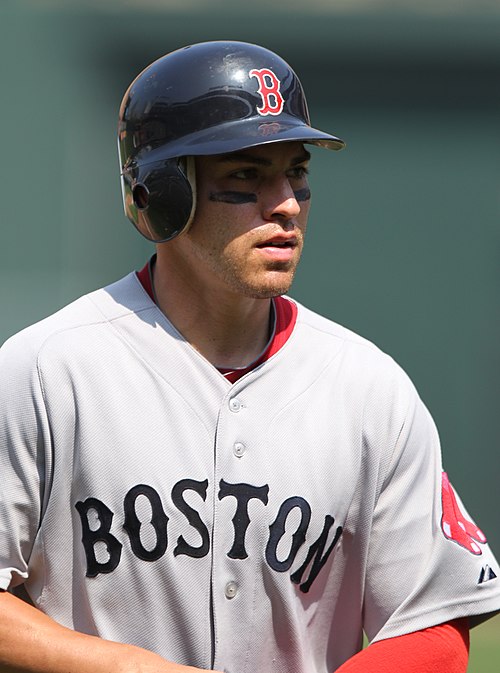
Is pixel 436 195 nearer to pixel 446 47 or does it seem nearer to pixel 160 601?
pixel 446 47

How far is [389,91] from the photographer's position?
7051mm

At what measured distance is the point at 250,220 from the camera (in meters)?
2.46

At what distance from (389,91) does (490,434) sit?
2.08 m

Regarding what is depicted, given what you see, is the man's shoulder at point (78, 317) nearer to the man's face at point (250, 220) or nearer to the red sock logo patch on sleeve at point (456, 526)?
the man's face at point (250, 220)

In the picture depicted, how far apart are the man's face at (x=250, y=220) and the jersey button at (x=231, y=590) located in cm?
58

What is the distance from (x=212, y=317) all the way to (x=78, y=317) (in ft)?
0.91

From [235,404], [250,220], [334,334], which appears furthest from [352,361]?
[250,220]

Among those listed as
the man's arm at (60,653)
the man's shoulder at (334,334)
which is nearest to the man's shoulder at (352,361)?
the man's shoulder at (334,334)

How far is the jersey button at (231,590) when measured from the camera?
94.8 inches

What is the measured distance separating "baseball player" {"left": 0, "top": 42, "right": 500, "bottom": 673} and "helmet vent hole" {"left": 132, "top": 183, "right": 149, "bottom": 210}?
15 mm

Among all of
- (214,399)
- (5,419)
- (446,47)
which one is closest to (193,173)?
(214,399)

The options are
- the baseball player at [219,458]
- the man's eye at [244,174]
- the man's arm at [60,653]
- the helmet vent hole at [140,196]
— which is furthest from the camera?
the helmet vent hole at [140,196]

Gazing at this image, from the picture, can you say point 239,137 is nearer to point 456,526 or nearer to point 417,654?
point 456,526

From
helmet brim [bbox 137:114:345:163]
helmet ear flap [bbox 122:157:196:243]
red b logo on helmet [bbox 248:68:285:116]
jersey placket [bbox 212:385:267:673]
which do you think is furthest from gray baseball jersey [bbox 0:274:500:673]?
red b logo on helmet [bbox 248:68:285:116]
